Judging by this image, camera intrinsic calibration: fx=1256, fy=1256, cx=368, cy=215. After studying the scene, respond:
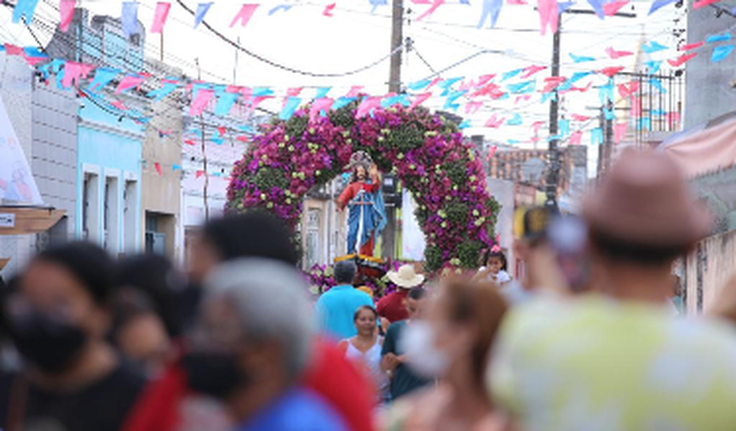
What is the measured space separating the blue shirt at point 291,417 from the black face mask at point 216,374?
0.10 metres

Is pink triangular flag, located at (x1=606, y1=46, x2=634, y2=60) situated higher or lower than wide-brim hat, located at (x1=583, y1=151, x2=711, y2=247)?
higher

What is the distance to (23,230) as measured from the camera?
15.0 meters

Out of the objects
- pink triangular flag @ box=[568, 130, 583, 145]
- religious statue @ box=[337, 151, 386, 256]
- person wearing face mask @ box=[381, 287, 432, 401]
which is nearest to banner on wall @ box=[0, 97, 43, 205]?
religious statue @ box=[337, 151, 386, 256]

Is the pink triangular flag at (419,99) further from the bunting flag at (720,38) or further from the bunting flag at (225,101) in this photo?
the bunting flag at (720,38)

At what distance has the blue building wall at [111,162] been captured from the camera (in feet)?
99.5

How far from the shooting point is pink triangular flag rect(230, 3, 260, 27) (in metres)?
12.8

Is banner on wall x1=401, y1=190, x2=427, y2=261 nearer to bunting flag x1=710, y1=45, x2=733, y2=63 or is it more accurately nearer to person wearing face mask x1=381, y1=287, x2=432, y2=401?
bunting flag x1=710, y1=45, x2=733, y2=63

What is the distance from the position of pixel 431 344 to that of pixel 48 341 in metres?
1.23

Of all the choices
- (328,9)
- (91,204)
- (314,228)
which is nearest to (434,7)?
(328,9)

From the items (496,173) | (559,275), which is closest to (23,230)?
(559,275)

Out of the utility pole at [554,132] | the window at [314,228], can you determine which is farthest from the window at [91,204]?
the window at [314,228]

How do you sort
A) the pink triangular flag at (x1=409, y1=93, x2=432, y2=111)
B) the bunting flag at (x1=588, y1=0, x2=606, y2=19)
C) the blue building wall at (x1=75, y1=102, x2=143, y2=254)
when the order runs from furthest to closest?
the blue building wall at (x1=75, y1=102, x2=143, y2=254) → the pink triangular flag at (x1=409, y1=93, x2=432, y2=111) → the bunting flag at (x1=588, y1=0, x2=606, y2=19)

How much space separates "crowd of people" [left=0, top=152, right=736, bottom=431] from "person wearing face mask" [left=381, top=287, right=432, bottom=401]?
3351mm

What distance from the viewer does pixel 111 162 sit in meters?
32.0
